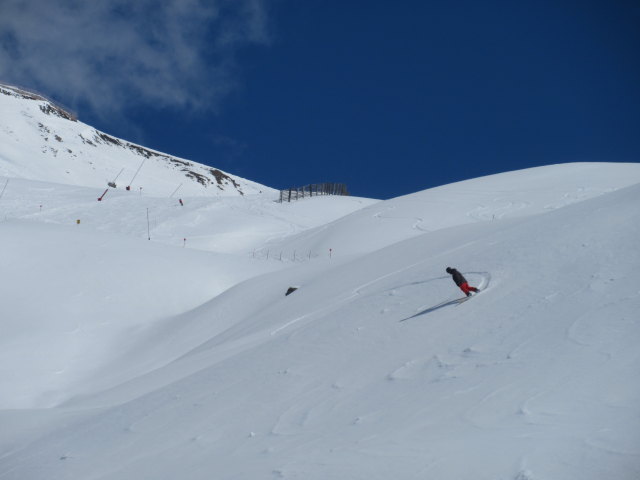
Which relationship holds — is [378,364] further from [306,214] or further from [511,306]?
[306,214]

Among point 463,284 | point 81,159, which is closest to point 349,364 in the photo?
point 463,284

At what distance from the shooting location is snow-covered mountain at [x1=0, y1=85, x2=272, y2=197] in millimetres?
53834

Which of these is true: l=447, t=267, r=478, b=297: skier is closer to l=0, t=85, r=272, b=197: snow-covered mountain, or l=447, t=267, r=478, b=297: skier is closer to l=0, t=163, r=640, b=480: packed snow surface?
l=0, t=163, r=640, b=480: packed snow surface

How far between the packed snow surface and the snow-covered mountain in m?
39.7

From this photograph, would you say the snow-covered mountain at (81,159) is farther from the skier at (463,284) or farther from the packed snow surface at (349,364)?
the skier at (463,284)

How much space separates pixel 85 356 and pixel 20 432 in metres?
4.58

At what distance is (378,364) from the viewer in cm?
544

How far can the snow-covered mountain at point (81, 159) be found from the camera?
177ft

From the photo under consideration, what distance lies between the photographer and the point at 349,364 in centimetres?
571

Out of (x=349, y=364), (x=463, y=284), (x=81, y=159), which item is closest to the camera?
(x=349, y=364)


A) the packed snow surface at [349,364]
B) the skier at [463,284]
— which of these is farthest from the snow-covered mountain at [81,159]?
the skier at [463,284]

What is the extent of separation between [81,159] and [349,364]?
62.8m

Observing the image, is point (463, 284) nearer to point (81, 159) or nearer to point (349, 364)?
point (349, 364)

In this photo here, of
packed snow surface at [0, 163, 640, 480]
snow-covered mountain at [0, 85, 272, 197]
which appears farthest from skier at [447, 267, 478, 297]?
snow-covered mountain at [0, 85, 272, 197]
